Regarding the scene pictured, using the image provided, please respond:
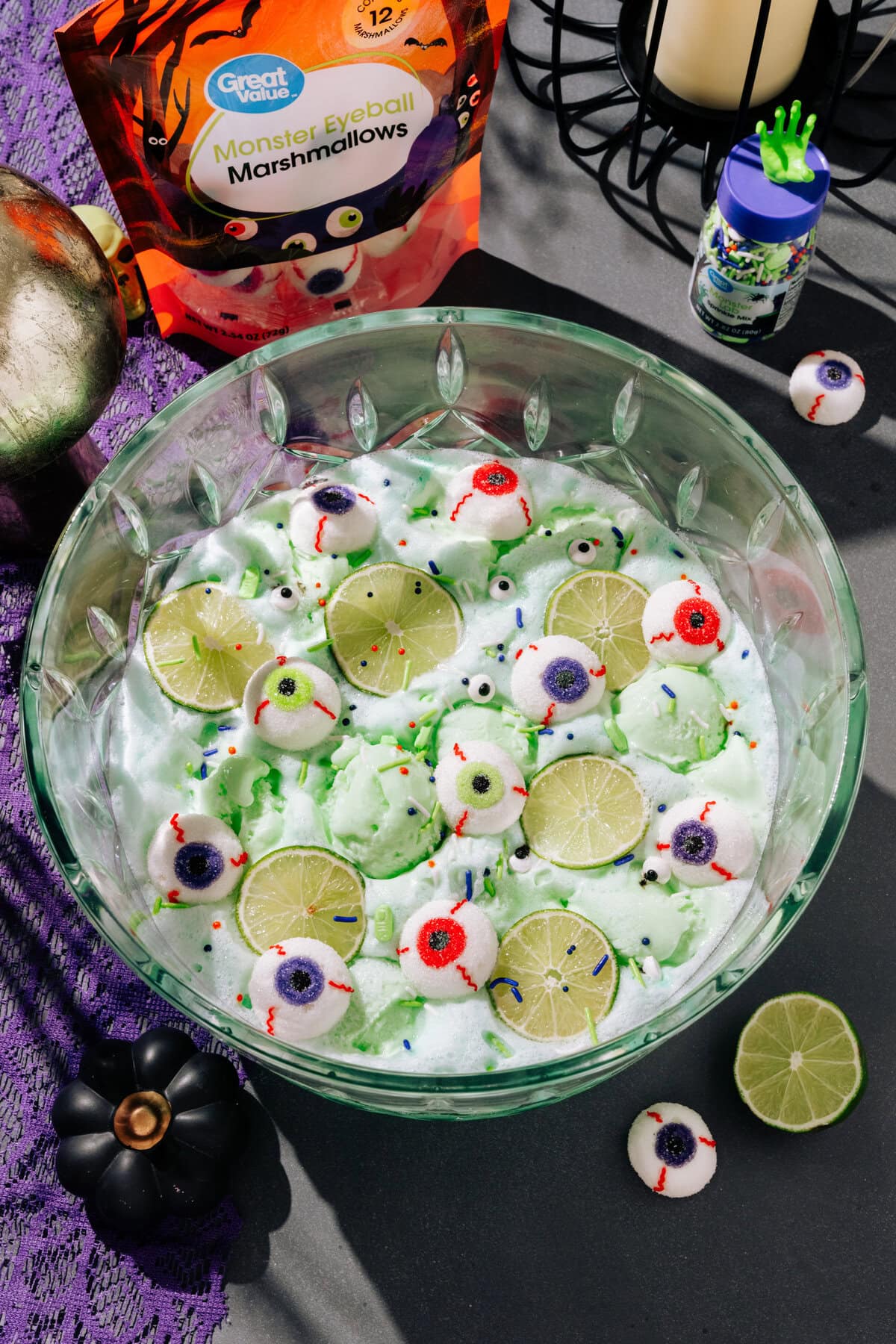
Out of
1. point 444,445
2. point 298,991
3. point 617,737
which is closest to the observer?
point 298,991

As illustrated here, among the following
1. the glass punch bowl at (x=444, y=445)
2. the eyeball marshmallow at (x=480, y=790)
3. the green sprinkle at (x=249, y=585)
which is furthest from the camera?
the green sprinkle at (x=249, y=585)

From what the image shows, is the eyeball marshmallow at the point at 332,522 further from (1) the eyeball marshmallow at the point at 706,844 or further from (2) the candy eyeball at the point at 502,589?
(1) the eyeball marshmallow at the point at 706,844

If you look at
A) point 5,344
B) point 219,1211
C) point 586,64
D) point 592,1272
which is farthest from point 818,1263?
point 586,64

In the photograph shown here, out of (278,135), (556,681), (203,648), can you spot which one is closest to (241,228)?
(278,135)

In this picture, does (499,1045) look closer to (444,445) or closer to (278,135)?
(444,445)

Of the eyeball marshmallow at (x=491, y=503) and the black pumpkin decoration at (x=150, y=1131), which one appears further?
the eyeball marshmallow at (x=491, y=503)

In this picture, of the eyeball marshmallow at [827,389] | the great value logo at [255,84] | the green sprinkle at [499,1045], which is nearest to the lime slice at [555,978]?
the green sprinkle at [499,1045]
